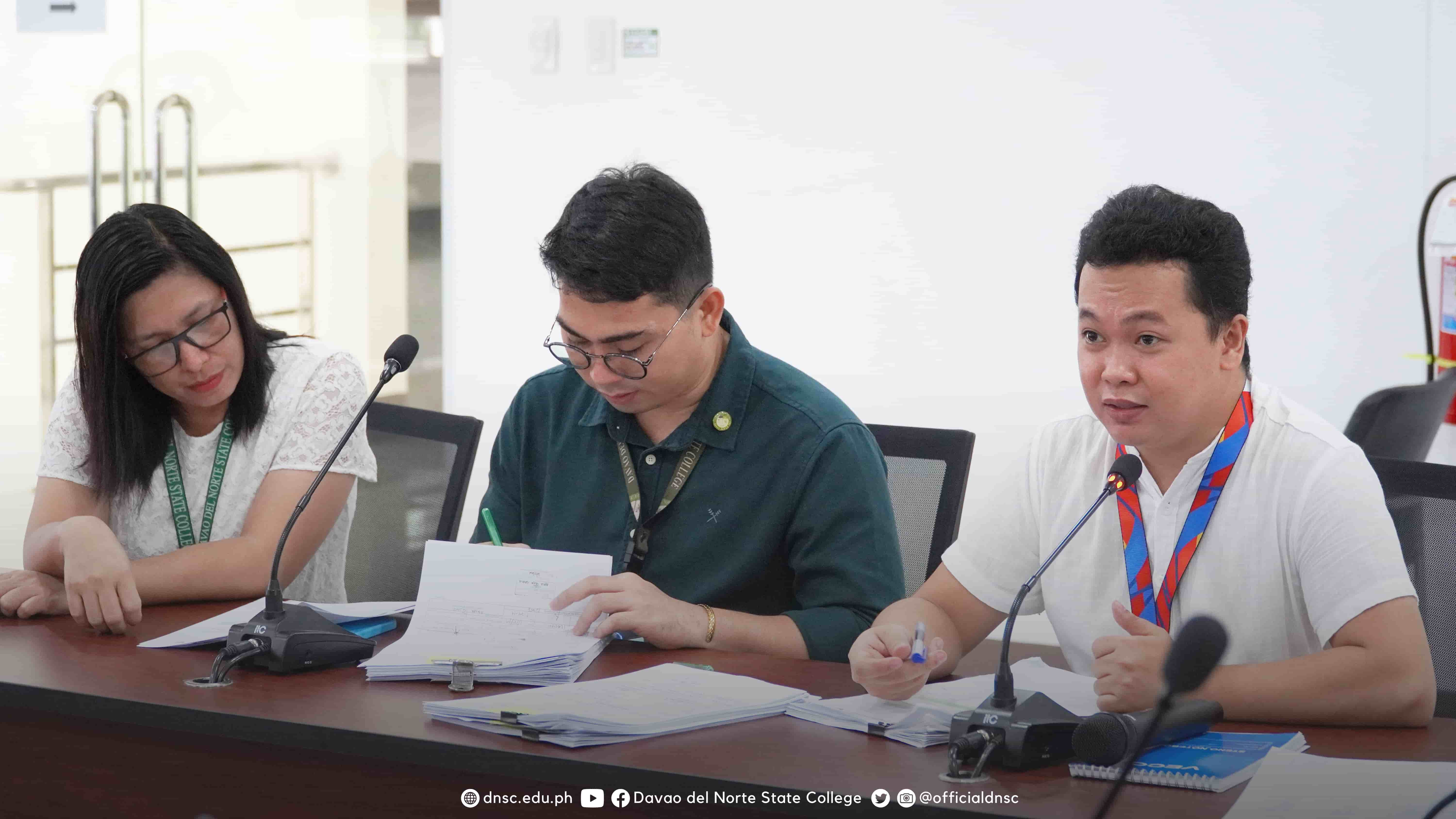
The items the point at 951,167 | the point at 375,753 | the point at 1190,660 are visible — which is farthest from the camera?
the point at 951,167

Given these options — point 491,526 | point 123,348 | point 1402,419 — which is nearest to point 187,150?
point 123,348

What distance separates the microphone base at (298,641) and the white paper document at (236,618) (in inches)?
2.2

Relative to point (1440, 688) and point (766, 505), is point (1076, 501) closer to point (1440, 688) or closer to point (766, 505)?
point (766, 505)

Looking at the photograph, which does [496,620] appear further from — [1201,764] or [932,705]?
[1201,764]

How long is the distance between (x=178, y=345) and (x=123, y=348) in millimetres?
98

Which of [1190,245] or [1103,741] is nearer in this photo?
[1103,741]

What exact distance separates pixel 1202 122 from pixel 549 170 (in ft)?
6.51

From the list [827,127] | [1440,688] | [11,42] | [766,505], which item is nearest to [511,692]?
[766,505]

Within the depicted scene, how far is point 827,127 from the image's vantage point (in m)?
4.00

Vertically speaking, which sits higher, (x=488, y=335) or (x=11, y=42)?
(x=11, y=42)

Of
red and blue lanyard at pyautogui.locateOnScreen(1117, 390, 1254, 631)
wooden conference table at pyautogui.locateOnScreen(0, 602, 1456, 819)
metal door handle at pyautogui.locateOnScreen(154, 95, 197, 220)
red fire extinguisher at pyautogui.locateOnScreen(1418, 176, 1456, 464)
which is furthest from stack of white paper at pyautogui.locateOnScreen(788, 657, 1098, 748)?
metal door handle at pyautogui.locateOnScreen(154, 95, 197, 220)

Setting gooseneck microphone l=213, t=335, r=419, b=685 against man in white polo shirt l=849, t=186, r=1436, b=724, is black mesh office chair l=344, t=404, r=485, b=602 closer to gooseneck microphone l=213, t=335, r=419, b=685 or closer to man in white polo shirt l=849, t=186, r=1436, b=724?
gooseneck microphone l=213, t=335, r=419, b=685

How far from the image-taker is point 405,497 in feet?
6.99

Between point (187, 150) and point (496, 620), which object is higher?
point (187, 150)
